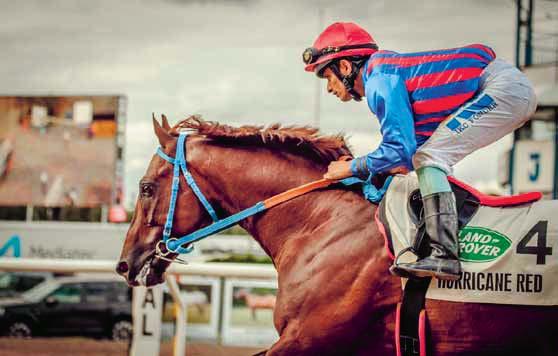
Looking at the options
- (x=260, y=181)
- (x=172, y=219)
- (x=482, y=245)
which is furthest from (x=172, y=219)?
(x=482, y=245)

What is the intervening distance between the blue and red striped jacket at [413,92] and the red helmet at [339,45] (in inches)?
9.5

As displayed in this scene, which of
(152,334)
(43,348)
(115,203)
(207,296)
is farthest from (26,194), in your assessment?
(152,334)

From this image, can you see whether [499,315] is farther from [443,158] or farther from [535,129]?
[535,129]

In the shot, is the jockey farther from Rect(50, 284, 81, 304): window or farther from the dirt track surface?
Rect(50, 284, 81, 304): window

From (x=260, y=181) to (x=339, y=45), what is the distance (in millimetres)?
798

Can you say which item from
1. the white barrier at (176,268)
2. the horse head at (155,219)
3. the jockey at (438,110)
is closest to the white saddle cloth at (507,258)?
the jockey at (438,110)

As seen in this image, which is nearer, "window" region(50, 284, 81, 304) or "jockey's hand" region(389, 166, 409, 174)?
"jockey's hand" region(389, 166, 409, 174)

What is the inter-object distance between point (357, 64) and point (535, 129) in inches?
447

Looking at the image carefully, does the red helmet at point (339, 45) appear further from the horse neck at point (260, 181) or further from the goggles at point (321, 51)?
the horse neck at point (260, 181)

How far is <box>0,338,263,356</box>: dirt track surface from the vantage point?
7539 millimetres

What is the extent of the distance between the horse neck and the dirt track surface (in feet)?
13.0

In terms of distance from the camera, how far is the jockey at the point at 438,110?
324cm

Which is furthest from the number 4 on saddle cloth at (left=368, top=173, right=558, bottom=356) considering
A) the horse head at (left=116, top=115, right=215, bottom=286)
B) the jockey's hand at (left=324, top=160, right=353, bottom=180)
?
the horse head at (left=116, top=115, right=215, bottom=286)

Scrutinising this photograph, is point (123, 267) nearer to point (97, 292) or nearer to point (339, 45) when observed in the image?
point (339, 45)
